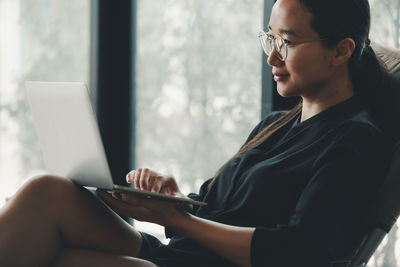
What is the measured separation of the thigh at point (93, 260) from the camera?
50.7 inches

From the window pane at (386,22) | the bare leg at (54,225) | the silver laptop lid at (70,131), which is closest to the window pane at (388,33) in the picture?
the window pane at (386,22)

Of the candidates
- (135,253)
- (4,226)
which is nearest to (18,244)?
(4,226)

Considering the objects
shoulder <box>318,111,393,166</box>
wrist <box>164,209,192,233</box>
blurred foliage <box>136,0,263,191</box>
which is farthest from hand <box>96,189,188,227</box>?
blurred foliage <box>136,0,263,191</box>

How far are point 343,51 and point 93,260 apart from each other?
0.82 m

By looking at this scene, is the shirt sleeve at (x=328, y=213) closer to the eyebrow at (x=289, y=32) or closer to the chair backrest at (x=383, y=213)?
the chair backrest at (x=383, y=213)

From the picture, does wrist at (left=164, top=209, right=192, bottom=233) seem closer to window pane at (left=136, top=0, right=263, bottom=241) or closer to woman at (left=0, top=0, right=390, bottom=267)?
woman at (left=0, top=0, right=390, bottom=267)

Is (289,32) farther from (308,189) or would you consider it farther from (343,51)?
(308,189)

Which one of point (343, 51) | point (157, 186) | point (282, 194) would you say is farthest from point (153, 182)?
point (343, 51)

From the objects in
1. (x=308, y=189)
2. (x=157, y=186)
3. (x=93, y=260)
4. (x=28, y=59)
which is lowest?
(x=93, y=260)

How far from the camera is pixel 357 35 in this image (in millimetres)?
1320

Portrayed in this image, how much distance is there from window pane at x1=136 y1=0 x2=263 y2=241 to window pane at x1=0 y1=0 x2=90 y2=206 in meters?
0.33

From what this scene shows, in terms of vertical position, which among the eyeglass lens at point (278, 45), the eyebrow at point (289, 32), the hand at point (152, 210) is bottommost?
the hand at point (152, 210)

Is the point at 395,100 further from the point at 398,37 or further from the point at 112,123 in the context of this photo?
the point at 112,123

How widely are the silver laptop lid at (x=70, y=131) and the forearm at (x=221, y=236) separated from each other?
0.66 ft
